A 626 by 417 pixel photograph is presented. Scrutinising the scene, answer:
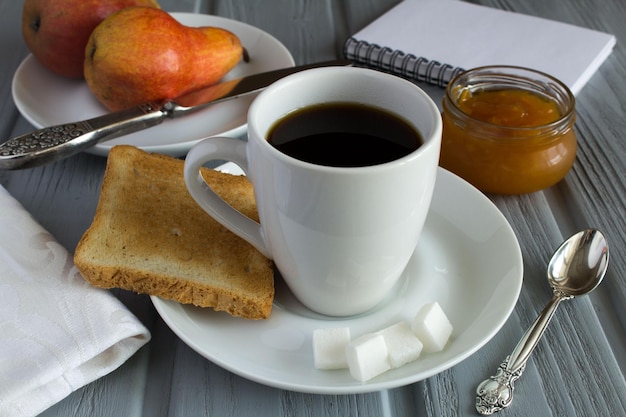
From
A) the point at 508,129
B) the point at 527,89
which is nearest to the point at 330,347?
the point at 508,129

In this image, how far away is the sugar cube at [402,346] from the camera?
2.24 ft

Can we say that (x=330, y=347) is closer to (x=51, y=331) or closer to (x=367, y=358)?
(x=367, y=358)

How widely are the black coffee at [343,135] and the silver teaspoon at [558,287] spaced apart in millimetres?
270

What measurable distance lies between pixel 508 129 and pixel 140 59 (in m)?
0.64

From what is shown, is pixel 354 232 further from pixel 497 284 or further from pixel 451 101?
pixel 451 101

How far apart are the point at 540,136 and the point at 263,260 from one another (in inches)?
19.2

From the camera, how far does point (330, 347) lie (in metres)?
0.70

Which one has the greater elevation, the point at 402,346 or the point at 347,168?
the point at 347,168

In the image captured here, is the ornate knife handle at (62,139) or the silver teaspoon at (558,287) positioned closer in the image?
the silver teaspoon at (558,287)

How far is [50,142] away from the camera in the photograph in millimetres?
992

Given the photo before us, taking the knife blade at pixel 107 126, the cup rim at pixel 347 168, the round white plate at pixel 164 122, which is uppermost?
the cup rim at pixel 347 168

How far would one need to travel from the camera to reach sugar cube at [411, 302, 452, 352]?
702 mm

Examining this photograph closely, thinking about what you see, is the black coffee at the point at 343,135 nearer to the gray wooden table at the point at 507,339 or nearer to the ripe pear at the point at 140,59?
the gray wooden table at the point at 507,339

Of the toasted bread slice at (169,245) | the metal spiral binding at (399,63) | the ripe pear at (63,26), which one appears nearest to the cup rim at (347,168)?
the toasted bread slice at (169,245)
